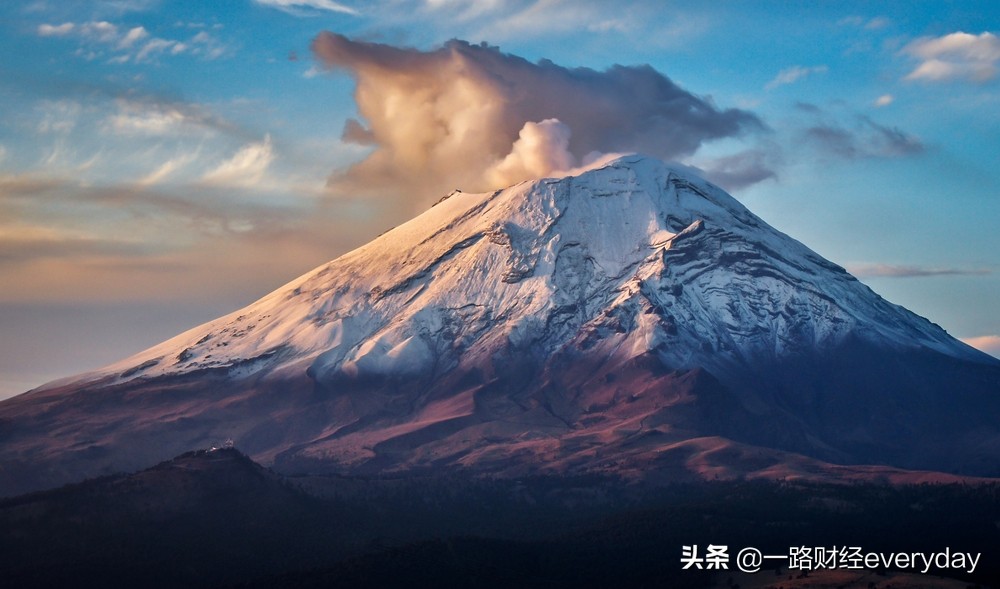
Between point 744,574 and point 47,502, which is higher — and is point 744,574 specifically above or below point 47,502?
below

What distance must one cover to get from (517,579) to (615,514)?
125 feet

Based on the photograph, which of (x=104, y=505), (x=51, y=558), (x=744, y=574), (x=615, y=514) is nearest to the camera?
(x=744, y=574)

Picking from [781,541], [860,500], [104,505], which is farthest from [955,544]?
[104,505]

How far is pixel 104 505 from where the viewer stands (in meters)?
167

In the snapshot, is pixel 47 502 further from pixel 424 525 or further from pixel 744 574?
pixel 744 574

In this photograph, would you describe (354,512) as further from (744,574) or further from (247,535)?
(744,574)

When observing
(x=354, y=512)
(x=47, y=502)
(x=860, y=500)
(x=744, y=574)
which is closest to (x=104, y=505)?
(x=47, y=502)

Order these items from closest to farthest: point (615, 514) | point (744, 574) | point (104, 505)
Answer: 1. point (744, 574)
2. point (104, 505)
3. point (615, 514)

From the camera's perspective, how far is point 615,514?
18375 centimetres

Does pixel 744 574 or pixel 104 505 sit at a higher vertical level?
pixel 104 505

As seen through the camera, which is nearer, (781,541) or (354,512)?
(781,541)

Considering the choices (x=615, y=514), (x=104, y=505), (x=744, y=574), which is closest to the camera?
(x=744, y=574)

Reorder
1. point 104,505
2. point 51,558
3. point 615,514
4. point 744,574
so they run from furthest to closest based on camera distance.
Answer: point 615,514 < point 104,505 < point 51,558 < point 744,574

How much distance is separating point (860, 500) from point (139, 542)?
83.2m
